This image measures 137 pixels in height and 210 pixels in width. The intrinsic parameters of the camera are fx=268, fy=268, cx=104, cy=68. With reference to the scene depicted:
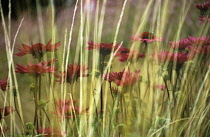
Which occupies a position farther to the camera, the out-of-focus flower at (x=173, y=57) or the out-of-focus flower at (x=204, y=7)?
the out-of-focus flower at (x=204, y=7)

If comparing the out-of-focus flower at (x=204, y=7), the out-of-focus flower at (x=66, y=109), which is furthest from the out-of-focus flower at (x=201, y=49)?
the out-of-focus flower at (x=66, y=109)

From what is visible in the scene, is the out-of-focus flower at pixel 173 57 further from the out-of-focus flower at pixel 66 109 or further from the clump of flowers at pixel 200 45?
the out-of-focus flower at pixel 66 109

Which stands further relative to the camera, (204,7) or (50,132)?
(204,7)

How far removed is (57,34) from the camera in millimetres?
693

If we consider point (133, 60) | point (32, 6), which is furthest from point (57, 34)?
point (133, 60)

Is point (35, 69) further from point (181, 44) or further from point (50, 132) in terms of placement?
point (181, 44)

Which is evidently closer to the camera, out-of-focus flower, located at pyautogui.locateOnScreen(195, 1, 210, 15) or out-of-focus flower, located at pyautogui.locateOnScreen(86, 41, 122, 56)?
out-of-focus flower, located at pyautogui.locateOnScreen(86, 41, 122, 56)

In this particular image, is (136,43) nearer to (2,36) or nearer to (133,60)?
(133,60)

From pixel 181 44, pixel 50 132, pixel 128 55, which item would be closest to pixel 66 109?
pixel 50 132

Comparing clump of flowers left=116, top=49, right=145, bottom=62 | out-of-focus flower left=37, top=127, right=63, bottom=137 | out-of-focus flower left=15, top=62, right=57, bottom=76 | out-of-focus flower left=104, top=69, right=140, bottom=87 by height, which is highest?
clump of flowers left=116, top=49, right=145, bottom=62

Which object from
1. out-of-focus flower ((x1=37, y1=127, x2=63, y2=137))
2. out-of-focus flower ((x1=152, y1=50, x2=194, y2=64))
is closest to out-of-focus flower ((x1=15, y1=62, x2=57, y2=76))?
out-of-focus flower ((x1=37, y1=127, x2=63, y2=137))

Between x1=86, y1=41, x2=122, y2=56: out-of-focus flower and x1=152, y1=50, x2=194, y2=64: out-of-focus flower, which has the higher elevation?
x1=86, y1=41, x2=122, y2=56: out-of-focus flower

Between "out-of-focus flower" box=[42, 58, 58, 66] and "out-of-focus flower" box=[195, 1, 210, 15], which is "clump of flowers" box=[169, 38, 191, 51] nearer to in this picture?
"out-of-focus flower" box=[195, 1, 210, 15]

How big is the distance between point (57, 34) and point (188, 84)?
355 millimetres
